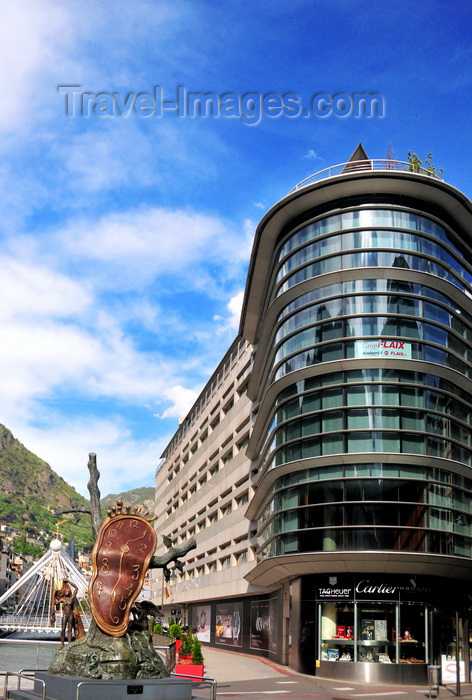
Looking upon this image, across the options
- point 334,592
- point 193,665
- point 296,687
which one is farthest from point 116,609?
point 334,592

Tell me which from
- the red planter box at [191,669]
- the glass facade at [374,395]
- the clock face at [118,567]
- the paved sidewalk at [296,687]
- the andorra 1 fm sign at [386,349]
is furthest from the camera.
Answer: the andorra 1 fm sign at [386,349]

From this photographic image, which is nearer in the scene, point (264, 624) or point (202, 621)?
point (264, 624)

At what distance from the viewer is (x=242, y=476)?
57750 millimetres

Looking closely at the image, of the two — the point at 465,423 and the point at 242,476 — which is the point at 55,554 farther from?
the point at 465,423

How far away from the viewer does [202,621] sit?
2894 inches

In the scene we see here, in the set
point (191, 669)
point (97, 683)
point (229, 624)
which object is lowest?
point (229, 624)

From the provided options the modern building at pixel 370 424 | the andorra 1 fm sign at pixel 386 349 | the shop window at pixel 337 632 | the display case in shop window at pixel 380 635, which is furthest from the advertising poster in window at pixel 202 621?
the andorra 1 fm sign at pixel 386 349

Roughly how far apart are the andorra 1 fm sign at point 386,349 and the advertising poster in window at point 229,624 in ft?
98.2

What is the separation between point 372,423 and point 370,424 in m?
0.10

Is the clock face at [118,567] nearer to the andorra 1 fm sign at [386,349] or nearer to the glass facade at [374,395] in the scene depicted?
the glass facade at [374,395]

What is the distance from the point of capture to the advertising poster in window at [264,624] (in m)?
45.3

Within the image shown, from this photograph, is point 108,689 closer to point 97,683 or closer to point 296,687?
point 97,683

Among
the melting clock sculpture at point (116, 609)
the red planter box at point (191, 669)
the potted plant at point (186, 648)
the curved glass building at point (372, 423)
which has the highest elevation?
the curved glass building at point (372, 423)

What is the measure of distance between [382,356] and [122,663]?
20135mm
